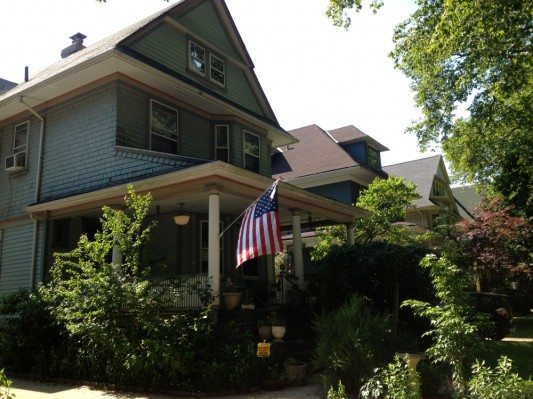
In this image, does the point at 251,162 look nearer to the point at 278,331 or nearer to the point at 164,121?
the point at 164,121

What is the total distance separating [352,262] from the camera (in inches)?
439

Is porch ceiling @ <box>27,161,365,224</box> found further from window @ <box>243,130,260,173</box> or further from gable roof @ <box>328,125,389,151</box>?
gable roof @ <box>328,125,389,151</box>

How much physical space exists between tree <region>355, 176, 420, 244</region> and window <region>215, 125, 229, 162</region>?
657cm

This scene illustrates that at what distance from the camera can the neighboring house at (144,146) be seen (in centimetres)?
1216

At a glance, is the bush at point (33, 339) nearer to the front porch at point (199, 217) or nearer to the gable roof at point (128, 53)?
the front porch at point (199, 217)

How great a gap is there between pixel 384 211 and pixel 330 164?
608 cm

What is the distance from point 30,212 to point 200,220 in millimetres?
4956

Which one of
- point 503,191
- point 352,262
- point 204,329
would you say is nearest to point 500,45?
point 352,262

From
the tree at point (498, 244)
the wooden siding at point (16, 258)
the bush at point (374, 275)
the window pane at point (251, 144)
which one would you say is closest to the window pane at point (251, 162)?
the window pane at point (251, 144)

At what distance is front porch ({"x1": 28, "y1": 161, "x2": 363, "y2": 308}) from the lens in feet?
32.6

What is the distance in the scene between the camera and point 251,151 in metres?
16.4

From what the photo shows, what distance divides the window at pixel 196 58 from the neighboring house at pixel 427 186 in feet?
52.6

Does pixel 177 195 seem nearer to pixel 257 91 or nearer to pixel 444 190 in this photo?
pixel 257 91

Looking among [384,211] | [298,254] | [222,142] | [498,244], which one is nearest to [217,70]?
[222,142]
